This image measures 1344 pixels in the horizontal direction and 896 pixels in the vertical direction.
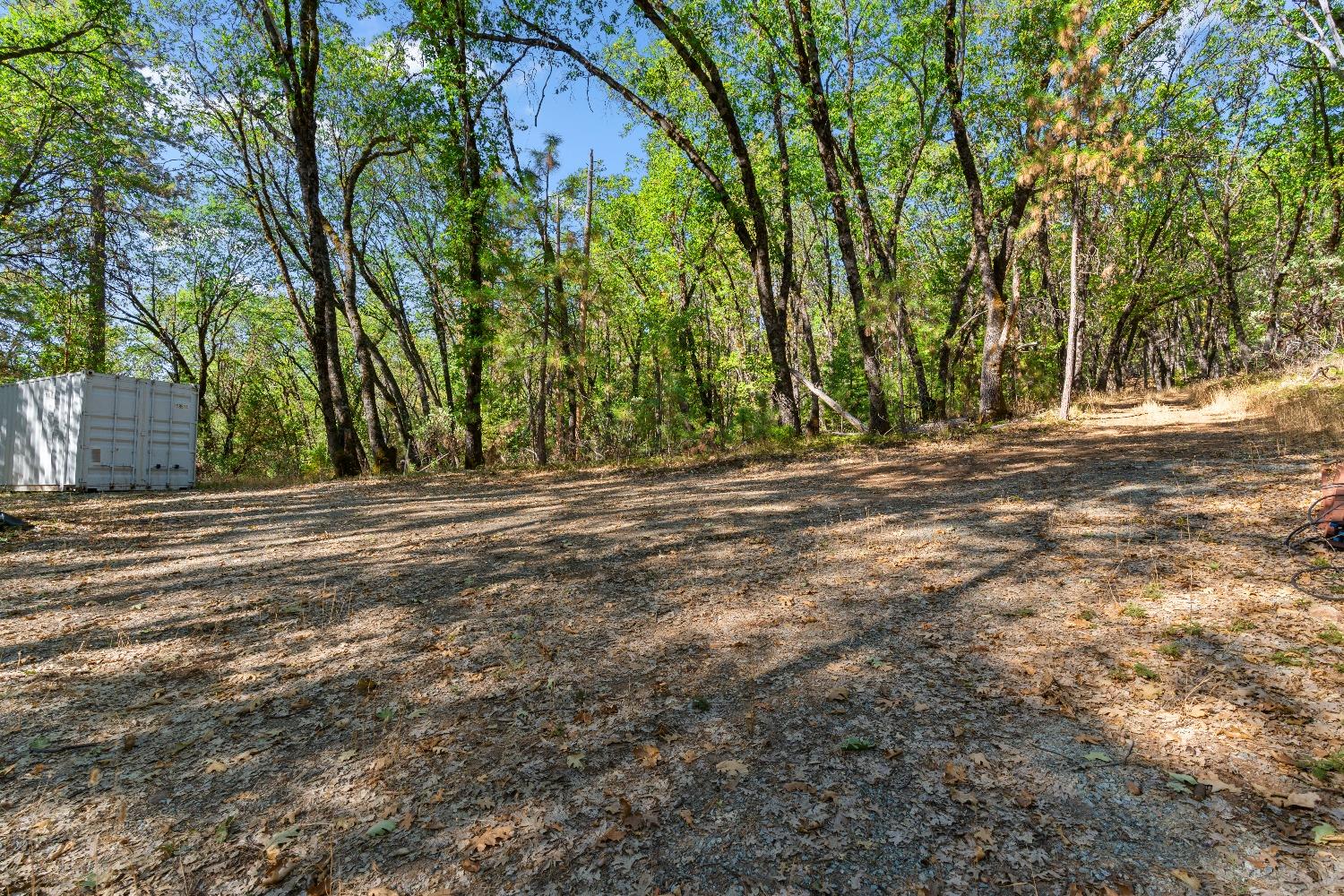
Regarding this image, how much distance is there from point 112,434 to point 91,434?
34cm

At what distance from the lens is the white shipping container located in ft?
41.1

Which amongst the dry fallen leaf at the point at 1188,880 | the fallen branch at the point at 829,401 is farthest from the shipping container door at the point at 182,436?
the dry fallen leaf at the point at 1188,880

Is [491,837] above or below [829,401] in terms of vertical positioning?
below

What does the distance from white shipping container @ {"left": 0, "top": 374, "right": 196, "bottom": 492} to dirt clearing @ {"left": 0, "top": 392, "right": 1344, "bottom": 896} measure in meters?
9.13

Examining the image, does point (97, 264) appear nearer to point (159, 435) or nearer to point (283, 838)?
point (159, 435)

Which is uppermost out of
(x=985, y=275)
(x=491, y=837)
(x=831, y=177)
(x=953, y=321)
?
(x=831, y=177)

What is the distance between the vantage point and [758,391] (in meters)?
19.4

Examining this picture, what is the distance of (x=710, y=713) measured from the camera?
3139 millimetres

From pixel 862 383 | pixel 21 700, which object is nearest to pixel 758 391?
pixel 862 383

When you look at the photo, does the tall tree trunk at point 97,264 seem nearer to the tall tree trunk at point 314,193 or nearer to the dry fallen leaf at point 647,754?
the tall tree trunk at point 314,193

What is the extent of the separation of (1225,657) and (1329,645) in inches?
22.4

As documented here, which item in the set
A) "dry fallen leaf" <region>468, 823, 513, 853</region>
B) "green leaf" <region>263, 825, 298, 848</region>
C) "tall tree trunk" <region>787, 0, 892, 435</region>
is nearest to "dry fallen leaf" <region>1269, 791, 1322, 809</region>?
"dry fallen leaf" <region>468, 823, 513, 853</region>

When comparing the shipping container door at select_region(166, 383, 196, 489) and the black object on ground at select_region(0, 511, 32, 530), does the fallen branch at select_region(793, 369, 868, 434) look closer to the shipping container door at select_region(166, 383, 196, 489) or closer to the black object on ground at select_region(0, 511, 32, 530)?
the black object on ground at select_region(0, 511, 32, 530)

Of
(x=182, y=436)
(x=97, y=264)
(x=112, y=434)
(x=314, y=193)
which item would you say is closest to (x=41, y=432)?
(x=112, y=434)
